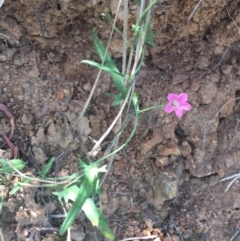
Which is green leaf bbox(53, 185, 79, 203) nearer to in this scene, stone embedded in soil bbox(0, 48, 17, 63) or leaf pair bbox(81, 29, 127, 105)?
leaf pair bbox(81, 29, 127, 105)

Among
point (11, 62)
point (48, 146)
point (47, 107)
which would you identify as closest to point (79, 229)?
point (48, 146)

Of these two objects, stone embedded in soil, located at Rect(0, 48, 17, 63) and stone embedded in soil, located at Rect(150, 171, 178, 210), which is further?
stone embedded in soil, located at Rect(150, 171, 178, 210)

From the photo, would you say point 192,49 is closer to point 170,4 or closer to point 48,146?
point 170,4

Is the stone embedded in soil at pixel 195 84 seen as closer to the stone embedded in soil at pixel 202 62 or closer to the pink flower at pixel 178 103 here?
the stone embedded in soil at pixel 202 62

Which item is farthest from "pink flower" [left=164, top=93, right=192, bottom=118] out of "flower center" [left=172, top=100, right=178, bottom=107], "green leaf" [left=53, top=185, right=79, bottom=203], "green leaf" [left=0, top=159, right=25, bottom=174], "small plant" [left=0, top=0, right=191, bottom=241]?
"green leaf" [left=0, top=159, right=25, bottom=174]

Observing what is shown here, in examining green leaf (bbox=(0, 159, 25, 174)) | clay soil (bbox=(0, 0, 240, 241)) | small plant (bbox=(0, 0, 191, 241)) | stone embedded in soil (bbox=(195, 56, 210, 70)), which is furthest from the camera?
stone embedded in soil (bbox=(195, 56, 210, 70))

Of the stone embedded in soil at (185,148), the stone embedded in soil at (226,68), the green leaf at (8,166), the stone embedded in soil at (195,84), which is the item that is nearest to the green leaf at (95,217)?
the green leaf at (8,166)

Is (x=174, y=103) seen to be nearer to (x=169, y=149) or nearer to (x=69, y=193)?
(x=169, y=149)

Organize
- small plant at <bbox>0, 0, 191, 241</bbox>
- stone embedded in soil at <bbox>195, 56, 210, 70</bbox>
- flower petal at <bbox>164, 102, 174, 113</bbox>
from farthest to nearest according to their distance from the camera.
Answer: stone embedded in soil at <bbox>195, 56, 210, 70</bbox> → flower petal at <bbox>164, 102, 174, 113</bbox> → small plant at <bbox>0, 0, 191, 241</bbox>
